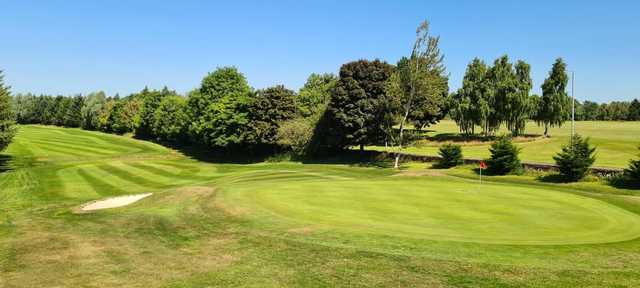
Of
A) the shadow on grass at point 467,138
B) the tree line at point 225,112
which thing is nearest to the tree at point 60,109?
the tree line at point 225,112

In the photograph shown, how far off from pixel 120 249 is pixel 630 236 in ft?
63.7

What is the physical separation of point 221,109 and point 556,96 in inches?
2224

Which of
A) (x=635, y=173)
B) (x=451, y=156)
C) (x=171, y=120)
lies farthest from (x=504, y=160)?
(x=171, y=120)

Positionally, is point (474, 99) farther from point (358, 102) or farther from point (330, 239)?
point (330, 239)

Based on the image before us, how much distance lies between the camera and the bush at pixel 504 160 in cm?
4400

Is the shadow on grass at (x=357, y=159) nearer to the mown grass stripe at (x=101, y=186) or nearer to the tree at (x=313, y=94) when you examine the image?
the tree at (x=313, y=94)

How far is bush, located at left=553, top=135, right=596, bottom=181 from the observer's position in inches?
1497

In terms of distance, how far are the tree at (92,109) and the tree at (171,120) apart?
56771 millimetres

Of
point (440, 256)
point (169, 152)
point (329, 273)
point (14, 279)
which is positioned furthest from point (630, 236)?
point (169, 152)

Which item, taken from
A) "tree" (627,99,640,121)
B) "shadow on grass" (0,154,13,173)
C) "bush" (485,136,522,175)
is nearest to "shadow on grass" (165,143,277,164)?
"shadow on grass" (0,154,13,173)

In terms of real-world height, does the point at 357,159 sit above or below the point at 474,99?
below

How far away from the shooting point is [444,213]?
21125 millimetres

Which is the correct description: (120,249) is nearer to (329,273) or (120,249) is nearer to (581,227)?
(329,273)

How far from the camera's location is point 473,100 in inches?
3228
